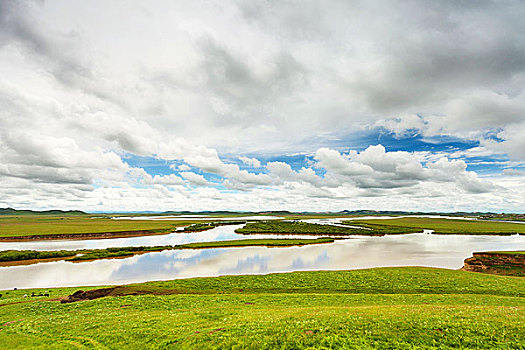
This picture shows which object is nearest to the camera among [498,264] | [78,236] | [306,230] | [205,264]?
[498,264]

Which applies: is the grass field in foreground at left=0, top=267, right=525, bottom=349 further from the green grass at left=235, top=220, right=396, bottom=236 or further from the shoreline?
the green grass at left=235, top=220, right=396, bottom=236

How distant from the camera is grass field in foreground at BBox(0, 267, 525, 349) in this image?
13.9m

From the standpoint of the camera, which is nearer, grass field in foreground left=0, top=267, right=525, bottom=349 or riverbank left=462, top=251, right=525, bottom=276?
grass field in foreground left=0, top=267, right=525, bottom=349

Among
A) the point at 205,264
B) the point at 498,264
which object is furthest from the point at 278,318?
the point at 498,264

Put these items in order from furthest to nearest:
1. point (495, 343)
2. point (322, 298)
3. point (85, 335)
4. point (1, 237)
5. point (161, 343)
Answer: point (1, 237), point (322, 298), point (85, 335), point (161, 343), point (495, 343)

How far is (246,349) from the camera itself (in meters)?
13.5

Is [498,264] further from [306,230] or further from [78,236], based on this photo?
[78,236]

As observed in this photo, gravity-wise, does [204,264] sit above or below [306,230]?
above

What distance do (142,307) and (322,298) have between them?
21.5 metres

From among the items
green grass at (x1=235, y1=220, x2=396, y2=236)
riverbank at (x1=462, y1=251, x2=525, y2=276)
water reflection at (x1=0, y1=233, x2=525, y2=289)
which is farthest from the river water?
green grass at (x1=235, y1=220, x2=396, y2=236)

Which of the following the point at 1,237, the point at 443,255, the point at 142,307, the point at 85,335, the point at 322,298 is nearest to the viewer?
the point at 85,335

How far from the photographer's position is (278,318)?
726 inches

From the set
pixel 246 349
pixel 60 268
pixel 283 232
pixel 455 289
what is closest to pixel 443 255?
pixel 455 289

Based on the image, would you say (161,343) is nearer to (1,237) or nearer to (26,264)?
(26,264)
